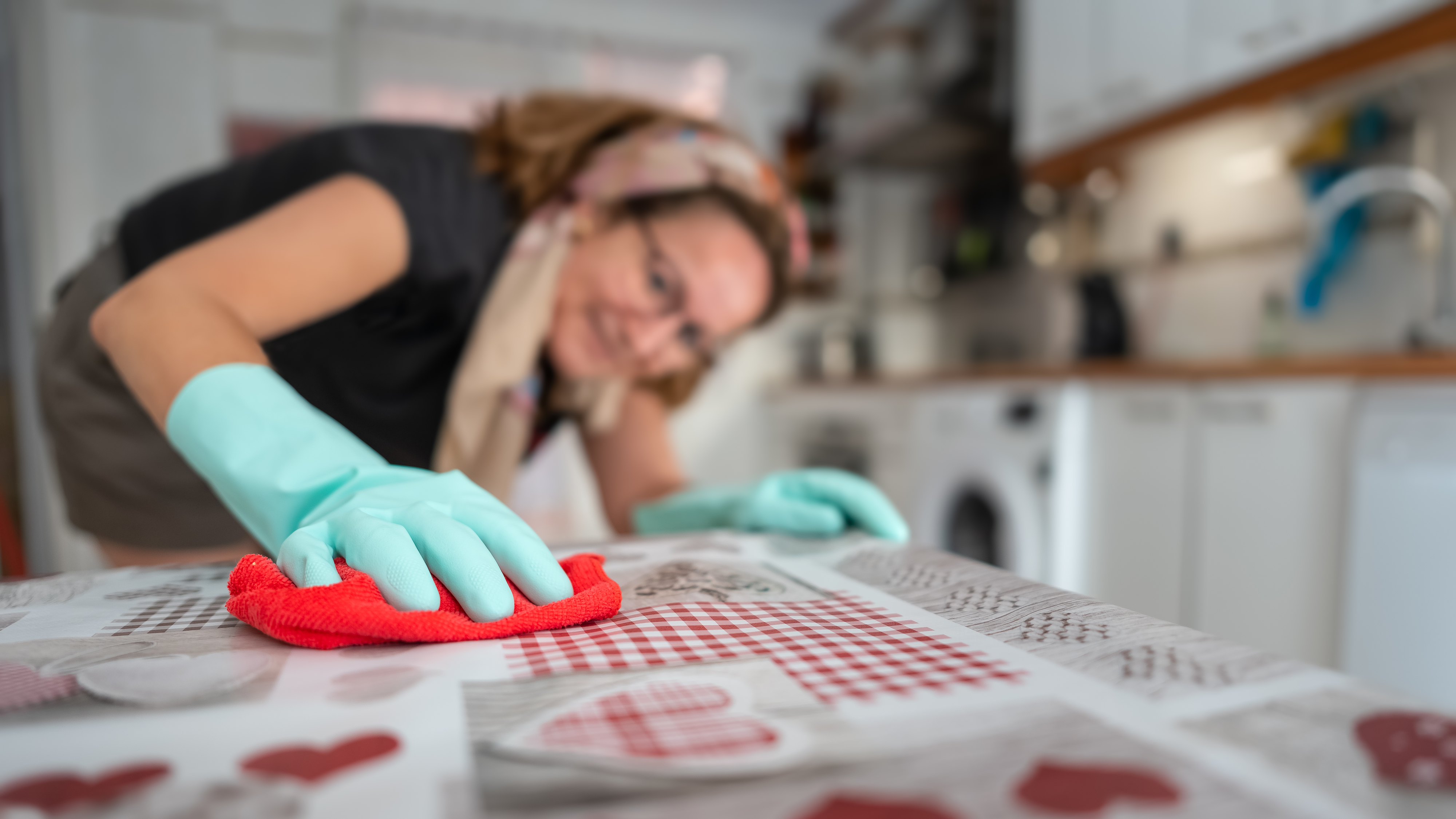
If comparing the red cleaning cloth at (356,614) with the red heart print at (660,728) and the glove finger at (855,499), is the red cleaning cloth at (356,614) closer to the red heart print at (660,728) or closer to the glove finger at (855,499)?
the red heart print at (660,728)

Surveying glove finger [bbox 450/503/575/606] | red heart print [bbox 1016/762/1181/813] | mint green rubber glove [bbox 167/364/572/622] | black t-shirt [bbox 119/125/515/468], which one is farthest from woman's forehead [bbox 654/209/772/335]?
red heart print [bbox 1016/762/1181/813]

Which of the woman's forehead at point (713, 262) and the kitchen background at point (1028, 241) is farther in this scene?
the kitchen background at point (1028, 241)

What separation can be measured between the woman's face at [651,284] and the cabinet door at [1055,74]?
1.69 meters

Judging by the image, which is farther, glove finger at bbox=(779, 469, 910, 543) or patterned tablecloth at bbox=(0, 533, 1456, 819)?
glove finger at bbox=(779, 469, 910, 543)

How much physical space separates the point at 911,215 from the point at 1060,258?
3.52 ft

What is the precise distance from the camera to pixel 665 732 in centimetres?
26

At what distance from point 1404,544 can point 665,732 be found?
152 cm

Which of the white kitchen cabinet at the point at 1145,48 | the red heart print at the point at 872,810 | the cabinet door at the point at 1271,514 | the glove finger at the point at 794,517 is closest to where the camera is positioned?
the red heart print at the point at 872,810

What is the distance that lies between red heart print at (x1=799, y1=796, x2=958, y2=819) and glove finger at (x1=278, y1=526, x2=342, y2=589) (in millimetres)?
289

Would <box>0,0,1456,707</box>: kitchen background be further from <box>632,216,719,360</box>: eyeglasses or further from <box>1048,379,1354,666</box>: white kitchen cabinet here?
<box>632,216,719,360</box>: eyeglasses

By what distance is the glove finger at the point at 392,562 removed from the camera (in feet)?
1.37

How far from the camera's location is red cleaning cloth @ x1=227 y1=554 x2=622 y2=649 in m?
0.36

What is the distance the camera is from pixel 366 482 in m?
0.59

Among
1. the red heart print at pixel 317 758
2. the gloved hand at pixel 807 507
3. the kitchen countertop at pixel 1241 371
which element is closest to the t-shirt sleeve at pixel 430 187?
the gloved hand at pixel 807 507
